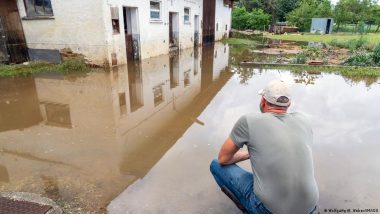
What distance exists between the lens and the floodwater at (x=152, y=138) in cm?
301

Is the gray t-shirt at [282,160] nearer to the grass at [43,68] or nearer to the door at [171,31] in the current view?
the grass at [43,68]

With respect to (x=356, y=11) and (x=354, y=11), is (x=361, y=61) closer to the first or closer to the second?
(x=354, y=11)

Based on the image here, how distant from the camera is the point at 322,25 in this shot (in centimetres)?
3312

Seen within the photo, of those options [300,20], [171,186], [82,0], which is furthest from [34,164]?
[300,20]

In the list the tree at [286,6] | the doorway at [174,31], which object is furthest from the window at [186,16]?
the tree at [286,6]

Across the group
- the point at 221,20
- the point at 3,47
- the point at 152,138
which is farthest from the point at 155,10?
the point at 221,20

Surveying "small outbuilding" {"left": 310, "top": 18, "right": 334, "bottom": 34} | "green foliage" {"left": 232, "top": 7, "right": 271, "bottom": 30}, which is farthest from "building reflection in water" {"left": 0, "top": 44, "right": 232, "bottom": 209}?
"small outbuilding" {"left": 310, "top": 18, "right": 334, "bottom": 34}

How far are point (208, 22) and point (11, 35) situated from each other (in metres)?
13.5

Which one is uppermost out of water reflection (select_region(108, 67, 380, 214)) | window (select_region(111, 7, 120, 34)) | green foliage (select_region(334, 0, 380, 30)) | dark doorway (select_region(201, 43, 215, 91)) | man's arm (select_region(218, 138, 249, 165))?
green foliage (select_region(334, 0, 380, 30))

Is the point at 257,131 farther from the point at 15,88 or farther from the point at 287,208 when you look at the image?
the point at 15,88

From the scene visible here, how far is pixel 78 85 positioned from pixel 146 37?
208 inches

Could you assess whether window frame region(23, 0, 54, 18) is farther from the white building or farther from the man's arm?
the man's arm

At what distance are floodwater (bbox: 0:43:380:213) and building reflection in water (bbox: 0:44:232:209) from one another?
2 cm

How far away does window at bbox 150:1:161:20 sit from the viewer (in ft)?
40.5
